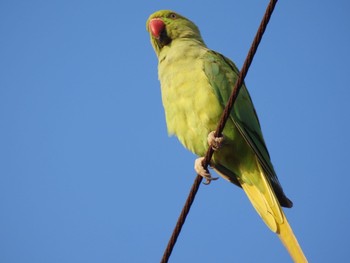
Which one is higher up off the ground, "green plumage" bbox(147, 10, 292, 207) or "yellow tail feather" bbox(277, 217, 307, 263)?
"green plumage" bbox(147, 10, 292, 207)

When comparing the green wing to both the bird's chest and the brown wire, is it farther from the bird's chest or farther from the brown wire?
the brown wire

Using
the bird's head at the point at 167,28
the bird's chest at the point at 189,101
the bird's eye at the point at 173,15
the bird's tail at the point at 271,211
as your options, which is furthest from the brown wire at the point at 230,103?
the bird's eye at the point at 173,15

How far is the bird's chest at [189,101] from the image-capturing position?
3594mm

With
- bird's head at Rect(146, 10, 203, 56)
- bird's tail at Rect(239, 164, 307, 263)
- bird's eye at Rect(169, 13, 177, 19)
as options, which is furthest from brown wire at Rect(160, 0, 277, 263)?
bird's eye at Rect(169, 13, 177, 19)

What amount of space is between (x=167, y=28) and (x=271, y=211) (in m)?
2.57

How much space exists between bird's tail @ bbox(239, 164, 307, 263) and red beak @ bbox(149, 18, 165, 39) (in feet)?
6.88

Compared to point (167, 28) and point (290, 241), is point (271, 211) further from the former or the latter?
point (167, 28)

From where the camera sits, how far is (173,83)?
389 cm

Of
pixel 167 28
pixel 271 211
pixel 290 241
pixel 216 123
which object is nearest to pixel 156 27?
pixel 167 28

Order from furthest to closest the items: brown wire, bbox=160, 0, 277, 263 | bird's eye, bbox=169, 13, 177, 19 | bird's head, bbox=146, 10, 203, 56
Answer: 1. bird's eye, bbox=169, 13, 177, 19
2. bird's head, bbox=146, 10, 203, 56
3. brown wire, bbox=160, 0, 277, 263

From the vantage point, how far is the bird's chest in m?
3.59

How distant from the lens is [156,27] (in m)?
4.82

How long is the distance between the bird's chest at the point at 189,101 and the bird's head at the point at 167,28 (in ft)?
2.22

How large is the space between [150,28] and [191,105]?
169 centimetres
